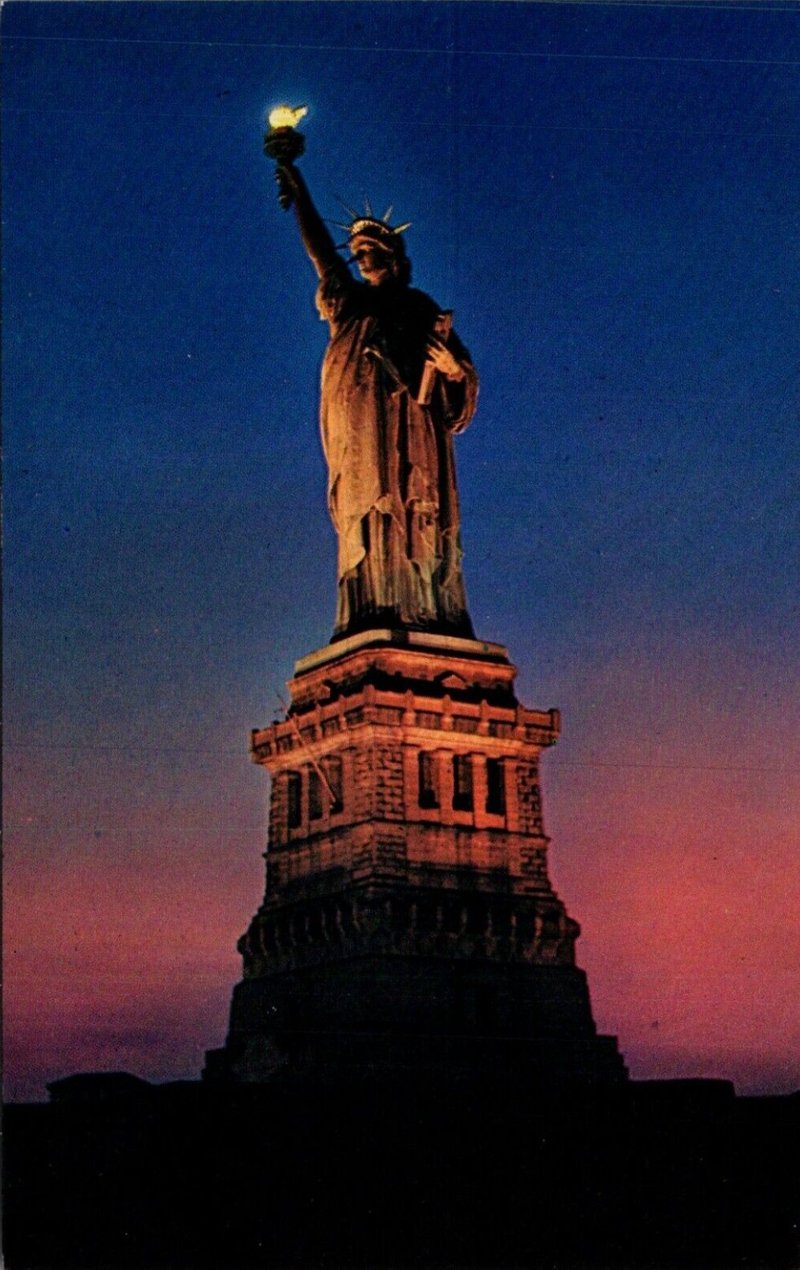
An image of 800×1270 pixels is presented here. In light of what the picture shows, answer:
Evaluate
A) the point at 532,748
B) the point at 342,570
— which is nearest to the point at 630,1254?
the point at 532,748

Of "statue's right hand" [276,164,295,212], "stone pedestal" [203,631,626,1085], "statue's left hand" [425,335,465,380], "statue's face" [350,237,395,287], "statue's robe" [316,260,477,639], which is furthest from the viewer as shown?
"statue's right hand" [276,164,295,212]

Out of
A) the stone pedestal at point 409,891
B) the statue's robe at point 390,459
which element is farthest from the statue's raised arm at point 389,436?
the stone pedestal at point 409,891

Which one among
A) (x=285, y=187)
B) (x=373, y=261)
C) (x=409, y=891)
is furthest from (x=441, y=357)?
(x=409, y=891)

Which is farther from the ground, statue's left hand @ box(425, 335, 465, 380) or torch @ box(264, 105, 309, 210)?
torch @ box(264, 105, 309, 210)

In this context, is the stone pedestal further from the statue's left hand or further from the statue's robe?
the statue's left hand

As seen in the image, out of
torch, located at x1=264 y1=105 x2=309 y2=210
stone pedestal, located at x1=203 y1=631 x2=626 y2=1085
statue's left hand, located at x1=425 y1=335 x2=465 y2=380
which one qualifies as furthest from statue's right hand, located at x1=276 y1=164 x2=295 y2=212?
stone pedestal, located at x1=203 y1=631 x2=626 y2=1085

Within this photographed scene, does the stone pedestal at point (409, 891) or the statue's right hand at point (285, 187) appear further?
the statue's right hand at point (285, 187)

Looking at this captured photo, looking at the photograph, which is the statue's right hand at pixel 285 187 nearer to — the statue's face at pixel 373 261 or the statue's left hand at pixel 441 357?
the statue's face at pixel 373 261

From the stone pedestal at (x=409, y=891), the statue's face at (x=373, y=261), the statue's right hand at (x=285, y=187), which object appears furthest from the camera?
the statue's right hand at (x=285, y=187)
